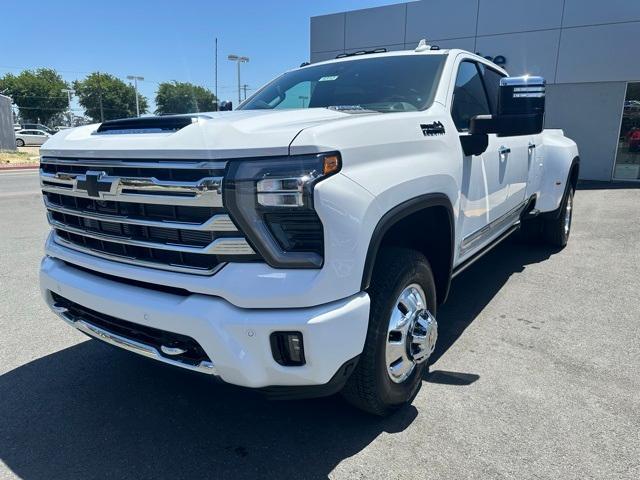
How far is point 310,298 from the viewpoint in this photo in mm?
1926

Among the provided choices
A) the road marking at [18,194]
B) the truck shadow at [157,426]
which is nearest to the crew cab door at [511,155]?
the truck shadow at [157,426]

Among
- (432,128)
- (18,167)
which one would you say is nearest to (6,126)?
(18,167)

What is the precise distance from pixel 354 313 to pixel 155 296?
0.87 metres

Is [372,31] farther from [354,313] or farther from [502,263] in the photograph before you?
[354,313]

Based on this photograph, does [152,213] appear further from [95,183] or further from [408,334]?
[408,334]

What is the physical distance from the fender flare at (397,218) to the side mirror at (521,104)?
0.53 m

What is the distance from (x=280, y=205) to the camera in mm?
1909

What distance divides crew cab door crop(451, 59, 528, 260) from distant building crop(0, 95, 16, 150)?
35708mm

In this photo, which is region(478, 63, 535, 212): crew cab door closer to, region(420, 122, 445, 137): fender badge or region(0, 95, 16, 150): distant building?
region(420, 122, 445, 137): fender badge

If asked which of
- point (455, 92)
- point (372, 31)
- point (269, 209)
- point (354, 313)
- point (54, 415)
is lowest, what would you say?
point (54, 415)

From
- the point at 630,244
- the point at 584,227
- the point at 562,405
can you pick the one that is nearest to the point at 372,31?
the point at 584,227

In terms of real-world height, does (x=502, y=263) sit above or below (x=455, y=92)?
below

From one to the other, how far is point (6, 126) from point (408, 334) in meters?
38.2

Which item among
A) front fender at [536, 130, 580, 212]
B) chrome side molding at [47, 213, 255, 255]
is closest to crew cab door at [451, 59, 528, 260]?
front fender at [536, 130, 580, 212]
